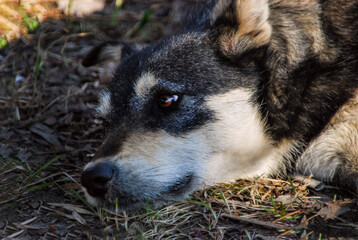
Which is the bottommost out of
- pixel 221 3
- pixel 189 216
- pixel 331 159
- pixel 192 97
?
pixel 189 216

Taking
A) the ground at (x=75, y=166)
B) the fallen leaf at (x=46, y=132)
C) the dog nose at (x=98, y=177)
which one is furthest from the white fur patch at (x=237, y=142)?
the fallen leaf at (x=46, y=132)

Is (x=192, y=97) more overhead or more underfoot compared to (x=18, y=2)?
more overhead

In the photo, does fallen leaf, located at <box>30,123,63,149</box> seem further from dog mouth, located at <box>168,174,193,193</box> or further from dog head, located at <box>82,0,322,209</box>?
dog mouth, located at <box>168,174,193,193</box>

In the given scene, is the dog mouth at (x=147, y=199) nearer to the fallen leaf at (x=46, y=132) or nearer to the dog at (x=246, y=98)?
the dog at (x=246, y=98)

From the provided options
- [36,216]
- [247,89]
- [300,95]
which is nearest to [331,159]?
[300,95]

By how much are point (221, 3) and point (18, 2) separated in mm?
3910

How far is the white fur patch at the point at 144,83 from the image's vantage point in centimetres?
373

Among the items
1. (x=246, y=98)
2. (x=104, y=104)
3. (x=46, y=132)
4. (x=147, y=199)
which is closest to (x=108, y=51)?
(x=104, y=104)

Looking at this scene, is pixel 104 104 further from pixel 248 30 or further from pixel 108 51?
pixel 248 30

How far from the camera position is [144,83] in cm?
374

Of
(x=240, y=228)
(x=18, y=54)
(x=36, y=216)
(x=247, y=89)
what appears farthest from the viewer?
(x=18, y=54)

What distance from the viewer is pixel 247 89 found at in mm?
3814

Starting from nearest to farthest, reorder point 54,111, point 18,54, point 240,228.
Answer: point 240,228 → point 54,111 → point 18,54

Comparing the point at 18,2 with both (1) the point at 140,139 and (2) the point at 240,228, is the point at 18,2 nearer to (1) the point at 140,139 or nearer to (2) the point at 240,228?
(1) the point at 140,139
